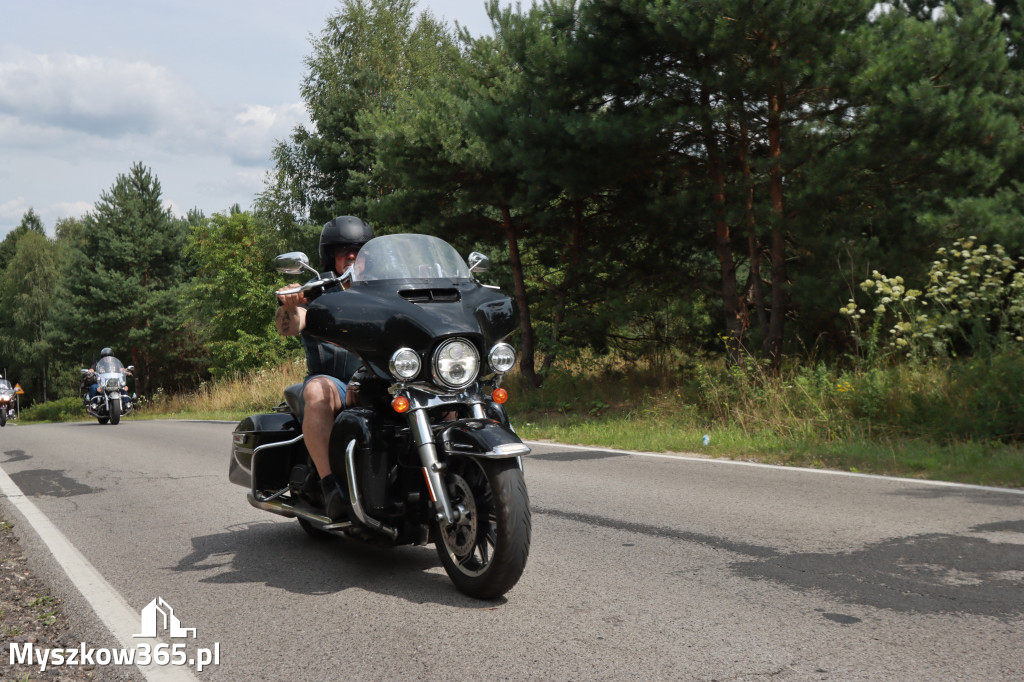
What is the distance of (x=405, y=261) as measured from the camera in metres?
4.66

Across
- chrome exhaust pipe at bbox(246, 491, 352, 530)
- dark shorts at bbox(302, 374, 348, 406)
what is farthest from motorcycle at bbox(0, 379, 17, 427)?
dark shorts at bbox(302, 374, 348, 406)

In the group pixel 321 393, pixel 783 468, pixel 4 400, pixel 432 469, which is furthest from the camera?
pixel 4 400

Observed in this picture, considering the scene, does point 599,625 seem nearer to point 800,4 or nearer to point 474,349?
point 474,349

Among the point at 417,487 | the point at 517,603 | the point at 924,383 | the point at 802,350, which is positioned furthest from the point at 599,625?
the point at 802,350

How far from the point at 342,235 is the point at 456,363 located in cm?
149

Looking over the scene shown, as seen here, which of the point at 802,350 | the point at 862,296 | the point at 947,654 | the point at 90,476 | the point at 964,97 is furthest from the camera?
the point at 802,350

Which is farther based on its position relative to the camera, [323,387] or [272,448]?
[272,448]

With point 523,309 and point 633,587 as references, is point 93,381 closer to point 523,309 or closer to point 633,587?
point 523,309

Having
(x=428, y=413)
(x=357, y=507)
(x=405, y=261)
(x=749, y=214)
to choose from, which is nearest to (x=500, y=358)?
(x=428, y=413)

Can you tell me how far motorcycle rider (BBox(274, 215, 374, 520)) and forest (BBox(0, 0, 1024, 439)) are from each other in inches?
266

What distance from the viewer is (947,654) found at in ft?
10.8

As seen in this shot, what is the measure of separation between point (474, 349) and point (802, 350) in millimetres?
10001

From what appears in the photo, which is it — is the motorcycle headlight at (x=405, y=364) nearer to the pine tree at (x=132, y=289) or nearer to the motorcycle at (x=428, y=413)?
the motorcycle at (x=428, y=413)

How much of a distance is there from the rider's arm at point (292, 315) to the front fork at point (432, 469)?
0.94 metres
